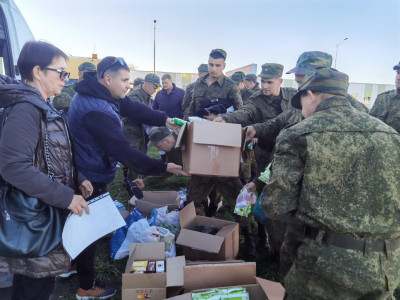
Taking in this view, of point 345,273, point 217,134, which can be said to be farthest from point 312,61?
point 345,273

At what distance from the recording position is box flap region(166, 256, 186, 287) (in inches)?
84.7

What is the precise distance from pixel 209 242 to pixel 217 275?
0.44m

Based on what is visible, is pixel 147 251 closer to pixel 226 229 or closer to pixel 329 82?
pixel 226 229

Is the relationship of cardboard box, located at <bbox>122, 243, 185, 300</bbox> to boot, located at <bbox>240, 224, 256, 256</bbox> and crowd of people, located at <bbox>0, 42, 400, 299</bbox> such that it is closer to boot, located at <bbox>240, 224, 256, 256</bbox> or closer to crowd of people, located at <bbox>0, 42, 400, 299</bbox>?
crowd of people, located at <bbox>0, 42, 400, 299</bbox>

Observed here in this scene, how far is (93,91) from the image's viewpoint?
2.18m

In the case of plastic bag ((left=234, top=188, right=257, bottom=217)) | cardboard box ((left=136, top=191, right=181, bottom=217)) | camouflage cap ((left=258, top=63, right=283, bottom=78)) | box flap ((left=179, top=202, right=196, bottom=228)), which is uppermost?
camouflage cap ((left=258, top=63, right=283, bottom=78))

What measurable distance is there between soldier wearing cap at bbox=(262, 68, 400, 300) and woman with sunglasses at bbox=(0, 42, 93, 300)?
Answer: 48.7 inches

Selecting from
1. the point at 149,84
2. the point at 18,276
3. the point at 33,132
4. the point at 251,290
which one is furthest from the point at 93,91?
the point at 149,84

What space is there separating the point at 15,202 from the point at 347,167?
172 cm

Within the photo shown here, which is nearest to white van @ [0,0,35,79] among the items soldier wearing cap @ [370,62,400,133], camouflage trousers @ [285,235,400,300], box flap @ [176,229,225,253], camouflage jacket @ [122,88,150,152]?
camouflage jacket @ [122,88,150,152]

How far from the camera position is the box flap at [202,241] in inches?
101

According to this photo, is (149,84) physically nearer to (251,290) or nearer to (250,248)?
(250,248)

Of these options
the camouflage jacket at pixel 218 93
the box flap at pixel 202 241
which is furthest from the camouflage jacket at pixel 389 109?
the box flap at pixel 202 241

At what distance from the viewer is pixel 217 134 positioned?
2424 mm
